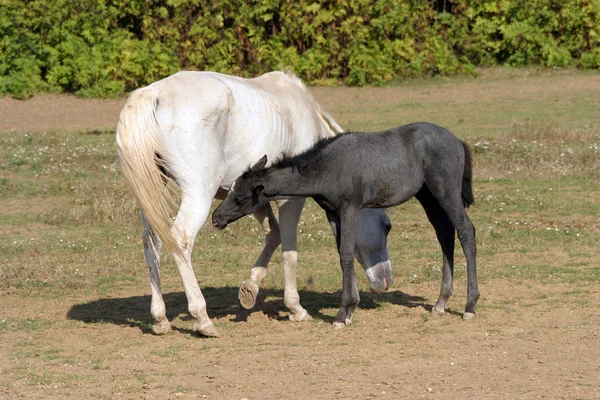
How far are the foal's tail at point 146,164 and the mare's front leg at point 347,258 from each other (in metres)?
1.29

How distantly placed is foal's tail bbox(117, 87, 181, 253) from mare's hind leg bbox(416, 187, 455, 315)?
2.24m

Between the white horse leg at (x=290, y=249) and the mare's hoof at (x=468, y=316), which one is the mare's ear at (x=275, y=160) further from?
the mare's hoof at (x=468, y=316)

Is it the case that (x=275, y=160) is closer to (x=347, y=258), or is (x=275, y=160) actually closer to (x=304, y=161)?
(x=304, y=161)

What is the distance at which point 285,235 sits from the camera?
8.16 m

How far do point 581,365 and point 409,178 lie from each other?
2085mm

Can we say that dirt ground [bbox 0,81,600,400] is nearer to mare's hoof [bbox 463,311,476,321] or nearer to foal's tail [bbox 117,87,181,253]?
mare's hoof [bbox 463,311,476,321]

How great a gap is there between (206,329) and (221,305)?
1.29m

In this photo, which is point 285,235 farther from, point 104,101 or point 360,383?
point 104,101

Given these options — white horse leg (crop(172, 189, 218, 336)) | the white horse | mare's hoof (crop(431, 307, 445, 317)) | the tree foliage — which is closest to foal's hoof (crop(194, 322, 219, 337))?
the white horse

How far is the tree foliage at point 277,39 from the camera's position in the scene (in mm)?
20703

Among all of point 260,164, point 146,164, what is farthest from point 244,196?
point 146,164

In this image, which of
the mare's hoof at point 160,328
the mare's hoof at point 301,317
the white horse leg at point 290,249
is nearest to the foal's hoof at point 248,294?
the white horse leg at point 290,249

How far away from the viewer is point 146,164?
23.4 ft

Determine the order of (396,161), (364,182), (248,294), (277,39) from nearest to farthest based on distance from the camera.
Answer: (364,182)
(396,161)
(248,294)
(277,39)
